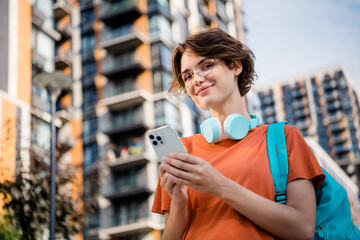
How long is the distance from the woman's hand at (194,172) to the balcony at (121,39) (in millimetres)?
33013

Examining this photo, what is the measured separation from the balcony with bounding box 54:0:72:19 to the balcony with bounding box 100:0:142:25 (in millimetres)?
2600

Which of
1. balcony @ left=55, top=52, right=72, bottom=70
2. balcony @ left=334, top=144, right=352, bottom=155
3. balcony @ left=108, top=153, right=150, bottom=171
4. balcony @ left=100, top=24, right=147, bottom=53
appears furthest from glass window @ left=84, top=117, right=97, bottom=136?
balcony @ left=334, top=144, right=352, bottom=155

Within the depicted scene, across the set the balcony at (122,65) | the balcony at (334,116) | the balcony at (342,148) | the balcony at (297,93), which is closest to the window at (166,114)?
the balcony at (122,65)

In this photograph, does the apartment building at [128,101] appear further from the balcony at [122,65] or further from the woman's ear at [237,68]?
the woman's ear at [237,68]

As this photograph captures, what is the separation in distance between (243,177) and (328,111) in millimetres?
92691

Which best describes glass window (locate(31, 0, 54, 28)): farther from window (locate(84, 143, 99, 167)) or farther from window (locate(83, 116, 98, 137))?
window (locate(84, 143, 99, 167))

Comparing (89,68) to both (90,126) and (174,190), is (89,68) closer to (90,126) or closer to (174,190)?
(90,126)

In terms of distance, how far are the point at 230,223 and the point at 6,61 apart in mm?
21684

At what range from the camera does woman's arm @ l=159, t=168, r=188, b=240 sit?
2.05 meters

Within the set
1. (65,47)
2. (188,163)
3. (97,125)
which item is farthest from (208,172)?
(65,47)

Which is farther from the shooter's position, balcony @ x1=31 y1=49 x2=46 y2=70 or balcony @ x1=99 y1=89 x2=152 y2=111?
balcony @ x1=99 y1=89 x2=152 y2=111

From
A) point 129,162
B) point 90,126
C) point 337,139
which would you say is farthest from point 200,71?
point 337,139

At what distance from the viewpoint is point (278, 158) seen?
214 cm

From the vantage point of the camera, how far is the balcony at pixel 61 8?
34812 millimetres
